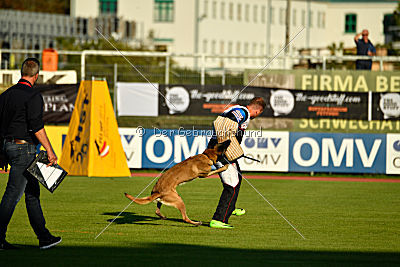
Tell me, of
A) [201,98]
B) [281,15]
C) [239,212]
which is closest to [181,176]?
[239,212]

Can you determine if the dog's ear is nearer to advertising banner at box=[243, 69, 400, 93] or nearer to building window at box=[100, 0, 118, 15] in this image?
Answer: advertising banner at box=[243, 69, 400, 93]

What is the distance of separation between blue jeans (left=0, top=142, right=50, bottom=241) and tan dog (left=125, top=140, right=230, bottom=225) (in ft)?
5.90

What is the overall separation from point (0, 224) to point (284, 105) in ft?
45.7

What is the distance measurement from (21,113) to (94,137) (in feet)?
29.3

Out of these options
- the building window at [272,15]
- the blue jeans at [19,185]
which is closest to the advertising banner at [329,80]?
the blue jeans at [19,185]

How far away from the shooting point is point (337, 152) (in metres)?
21.8

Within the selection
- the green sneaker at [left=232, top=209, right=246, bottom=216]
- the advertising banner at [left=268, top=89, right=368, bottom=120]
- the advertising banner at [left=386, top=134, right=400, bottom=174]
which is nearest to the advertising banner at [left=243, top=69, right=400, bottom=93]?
the advertising banner at [left=268, top=89, right=368, bottom=120]

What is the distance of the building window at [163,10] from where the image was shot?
71750 mm

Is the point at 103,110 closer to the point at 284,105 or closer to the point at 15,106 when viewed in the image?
the point at 284,105

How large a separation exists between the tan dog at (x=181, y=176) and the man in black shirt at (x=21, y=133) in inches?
79.0

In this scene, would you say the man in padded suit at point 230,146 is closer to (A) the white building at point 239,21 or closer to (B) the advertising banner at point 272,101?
(B) the advertising banner at point 272,101

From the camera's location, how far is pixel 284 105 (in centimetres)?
2284

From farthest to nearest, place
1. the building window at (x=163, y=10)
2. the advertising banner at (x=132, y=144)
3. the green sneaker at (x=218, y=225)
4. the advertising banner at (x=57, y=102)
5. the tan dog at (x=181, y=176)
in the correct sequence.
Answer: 1. the building window at (x=163, y=10)
2. the advertising banner at (x=57, y=102)
3. the advertising banner at (x=132, y=144)
4. the green sneaker at (x=218, y=225)
5. the tan dog at (x=181, y=176)

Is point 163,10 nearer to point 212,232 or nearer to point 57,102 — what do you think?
point 57,102
